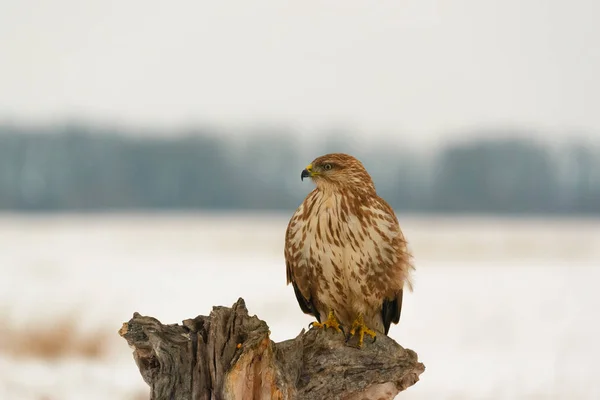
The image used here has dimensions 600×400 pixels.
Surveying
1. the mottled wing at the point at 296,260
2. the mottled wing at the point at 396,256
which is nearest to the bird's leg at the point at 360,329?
the mottled wing at the point at 396,256

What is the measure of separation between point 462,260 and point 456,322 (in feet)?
12.7

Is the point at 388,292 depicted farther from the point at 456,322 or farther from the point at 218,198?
the point at 218,198

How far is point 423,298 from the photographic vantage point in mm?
10406

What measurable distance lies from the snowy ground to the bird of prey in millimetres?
2701

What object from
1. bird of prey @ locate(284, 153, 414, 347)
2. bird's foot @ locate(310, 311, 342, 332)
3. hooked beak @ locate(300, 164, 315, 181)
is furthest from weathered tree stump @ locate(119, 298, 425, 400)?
hooked beak @ locate(300, 164, 315, 181)

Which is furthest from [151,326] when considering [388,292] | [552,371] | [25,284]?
[25,284]

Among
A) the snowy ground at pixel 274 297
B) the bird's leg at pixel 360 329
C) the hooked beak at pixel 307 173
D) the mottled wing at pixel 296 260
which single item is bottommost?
the snowy ground at pixel 274 297

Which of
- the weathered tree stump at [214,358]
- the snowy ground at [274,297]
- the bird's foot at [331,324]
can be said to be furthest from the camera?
the snowy ground at [274,297]

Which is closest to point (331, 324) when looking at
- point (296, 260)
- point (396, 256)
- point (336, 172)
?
point (296, 260)

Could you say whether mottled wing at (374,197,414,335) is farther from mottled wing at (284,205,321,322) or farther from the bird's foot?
mottled wing at (284,205,321,322)

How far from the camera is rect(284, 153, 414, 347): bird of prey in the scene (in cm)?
493

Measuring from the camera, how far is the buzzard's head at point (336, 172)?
491cm

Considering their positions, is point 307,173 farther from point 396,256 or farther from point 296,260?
point 396,256

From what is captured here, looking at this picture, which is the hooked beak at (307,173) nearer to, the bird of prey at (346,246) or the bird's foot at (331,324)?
the bird of prey at (346,246)
